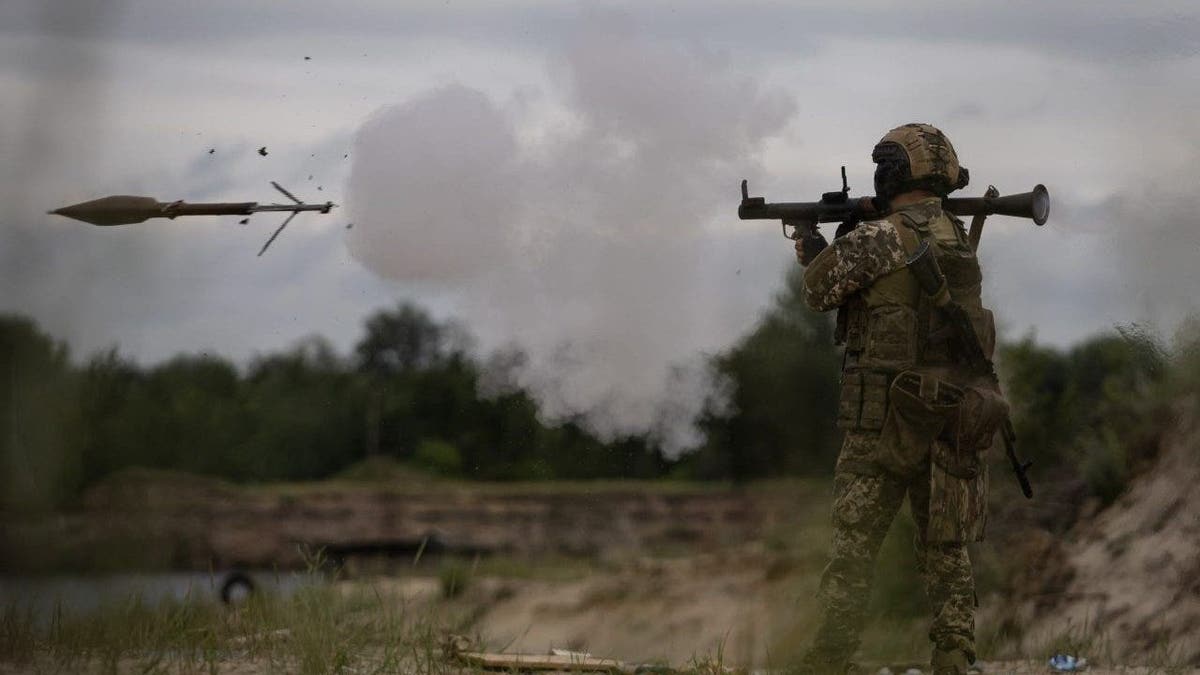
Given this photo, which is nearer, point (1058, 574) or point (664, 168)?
point (664, 168)

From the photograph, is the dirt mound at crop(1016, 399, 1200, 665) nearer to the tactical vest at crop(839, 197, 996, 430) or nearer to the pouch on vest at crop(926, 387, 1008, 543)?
the pouch on vest at crop(926, 387, 1008, 543)

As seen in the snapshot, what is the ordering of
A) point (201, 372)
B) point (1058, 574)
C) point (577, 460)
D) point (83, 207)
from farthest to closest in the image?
point (201, 372)
point (1058, 574)
point (577, 460)
point (83, 207)

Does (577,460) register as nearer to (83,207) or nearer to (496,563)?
(496,563)

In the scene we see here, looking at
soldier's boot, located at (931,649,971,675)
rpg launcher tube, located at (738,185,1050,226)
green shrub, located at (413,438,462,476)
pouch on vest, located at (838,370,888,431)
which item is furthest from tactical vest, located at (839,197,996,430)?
green shrub, located at (413,438,462,476)

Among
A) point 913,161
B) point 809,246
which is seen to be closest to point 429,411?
point 809,246

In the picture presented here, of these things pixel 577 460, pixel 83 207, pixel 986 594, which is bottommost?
Result: pixel 986 594

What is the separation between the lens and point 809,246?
7.43 m

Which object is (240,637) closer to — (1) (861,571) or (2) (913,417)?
(1) (861,571)

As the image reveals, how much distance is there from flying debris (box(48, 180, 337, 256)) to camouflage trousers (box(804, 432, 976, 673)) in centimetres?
318

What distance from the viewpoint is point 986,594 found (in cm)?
1163

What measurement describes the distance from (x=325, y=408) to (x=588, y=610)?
11.2 ft

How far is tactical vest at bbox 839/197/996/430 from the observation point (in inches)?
276

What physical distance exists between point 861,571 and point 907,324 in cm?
112

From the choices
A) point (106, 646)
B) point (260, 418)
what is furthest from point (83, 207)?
point (260, 418)
